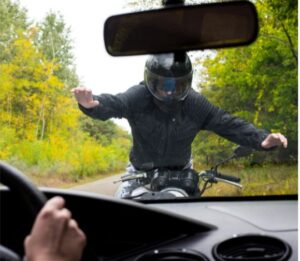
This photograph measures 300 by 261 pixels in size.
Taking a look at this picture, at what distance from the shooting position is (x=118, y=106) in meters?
3.74

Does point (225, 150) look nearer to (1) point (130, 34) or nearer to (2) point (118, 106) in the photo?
(2) point (118, 106)

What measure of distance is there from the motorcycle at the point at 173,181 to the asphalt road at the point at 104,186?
84 millimetres

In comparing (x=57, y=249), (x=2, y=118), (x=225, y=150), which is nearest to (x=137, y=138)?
(x=225, y=150)

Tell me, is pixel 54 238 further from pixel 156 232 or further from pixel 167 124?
pixel 167 124

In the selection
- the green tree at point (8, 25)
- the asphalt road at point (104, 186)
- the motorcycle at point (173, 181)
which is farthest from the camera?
the green tree at point (8, 25)

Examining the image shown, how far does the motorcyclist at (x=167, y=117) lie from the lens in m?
3.63

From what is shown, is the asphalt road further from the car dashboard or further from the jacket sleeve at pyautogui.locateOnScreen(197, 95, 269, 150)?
the car dashboard

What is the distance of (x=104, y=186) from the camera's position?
3963 millimetres

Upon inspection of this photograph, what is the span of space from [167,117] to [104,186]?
2.46ft

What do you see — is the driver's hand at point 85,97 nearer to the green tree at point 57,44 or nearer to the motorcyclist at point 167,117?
the motorcyclist at point 167,117

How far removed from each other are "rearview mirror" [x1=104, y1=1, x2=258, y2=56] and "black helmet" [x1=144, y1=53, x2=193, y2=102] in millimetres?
767

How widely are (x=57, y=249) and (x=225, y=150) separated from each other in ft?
8.26

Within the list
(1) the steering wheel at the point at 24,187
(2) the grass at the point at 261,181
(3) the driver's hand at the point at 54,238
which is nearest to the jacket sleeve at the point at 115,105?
(2) the grass at the point at 261,181

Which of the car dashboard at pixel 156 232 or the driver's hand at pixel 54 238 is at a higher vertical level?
the driver's hand at pixel 54 238
